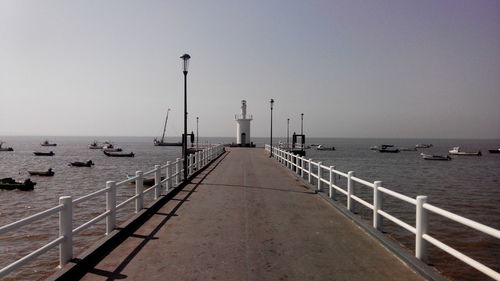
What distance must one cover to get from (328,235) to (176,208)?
489 cm

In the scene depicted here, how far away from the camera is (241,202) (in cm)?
1191

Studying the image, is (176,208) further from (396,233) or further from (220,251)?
(396,233)

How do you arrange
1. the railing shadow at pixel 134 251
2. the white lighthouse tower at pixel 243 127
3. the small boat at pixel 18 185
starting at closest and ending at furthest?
the railing shadow at pixel 134 251
the small boat at pixel 18 185
the white lighthouse tower at pixel 243 127

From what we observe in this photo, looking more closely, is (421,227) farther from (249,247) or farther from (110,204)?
(110,204)

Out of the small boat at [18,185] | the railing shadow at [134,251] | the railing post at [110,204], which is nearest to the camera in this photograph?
the railing shadow at [134,251]

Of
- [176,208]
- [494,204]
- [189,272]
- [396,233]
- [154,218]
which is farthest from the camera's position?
[494,204]

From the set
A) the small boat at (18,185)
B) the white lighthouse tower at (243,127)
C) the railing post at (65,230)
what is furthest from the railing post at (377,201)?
the white lighthouse tower at (243,127)

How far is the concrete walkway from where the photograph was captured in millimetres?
5680

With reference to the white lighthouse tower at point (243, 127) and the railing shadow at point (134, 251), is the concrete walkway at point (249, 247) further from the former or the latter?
the white lighthouse tower at point (243, 127)

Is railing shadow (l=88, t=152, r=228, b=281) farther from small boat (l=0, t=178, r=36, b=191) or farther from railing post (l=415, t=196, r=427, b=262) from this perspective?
small boat (l=0, t=178, r=36, b=191)

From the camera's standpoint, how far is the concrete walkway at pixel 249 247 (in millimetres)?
5680

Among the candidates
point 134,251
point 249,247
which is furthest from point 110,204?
point 249,247

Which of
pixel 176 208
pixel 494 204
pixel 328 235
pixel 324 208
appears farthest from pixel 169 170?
pixel 494 204

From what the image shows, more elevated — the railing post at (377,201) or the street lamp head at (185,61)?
the street lamp head at (185,61)
